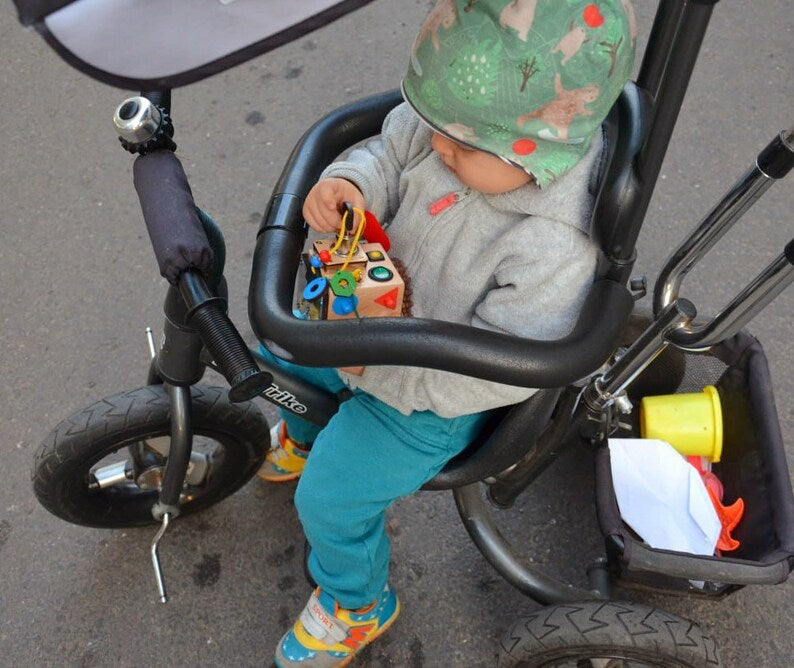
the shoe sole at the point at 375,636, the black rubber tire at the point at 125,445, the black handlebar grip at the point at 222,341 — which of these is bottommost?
the shoe sole at the point at 375,636

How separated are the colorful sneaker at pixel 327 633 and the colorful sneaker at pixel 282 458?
10.0 inches

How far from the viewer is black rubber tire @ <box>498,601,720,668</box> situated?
0.98 metres

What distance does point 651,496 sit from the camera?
3.76ft

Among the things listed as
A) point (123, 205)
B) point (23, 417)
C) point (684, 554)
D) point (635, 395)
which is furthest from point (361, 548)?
point (123, 205)

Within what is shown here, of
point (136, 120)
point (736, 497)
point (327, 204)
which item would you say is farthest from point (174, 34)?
point (736, 497)

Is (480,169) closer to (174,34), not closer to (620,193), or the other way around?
(620,193)

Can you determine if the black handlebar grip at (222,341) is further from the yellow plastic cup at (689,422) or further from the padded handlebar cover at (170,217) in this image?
the yellow plastic cup at (689,422)

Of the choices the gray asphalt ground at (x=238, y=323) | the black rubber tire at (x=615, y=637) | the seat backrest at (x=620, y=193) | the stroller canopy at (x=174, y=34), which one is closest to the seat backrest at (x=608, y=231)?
the seat backrest at (x=620, y=193)

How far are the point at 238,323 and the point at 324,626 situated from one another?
0.68m

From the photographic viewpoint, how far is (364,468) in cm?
96

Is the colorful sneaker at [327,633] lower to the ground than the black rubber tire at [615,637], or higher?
lower

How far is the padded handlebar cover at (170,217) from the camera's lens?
70cm

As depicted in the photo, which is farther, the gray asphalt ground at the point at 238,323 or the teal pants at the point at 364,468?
the gray asphalt ground at the point at 238,323

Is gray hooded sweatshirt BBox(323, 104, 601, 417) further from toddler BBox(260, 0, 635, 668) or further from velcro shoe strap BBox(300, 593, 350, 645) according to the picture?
velcro shoe strap BBox(300, 593, 350, 645)
